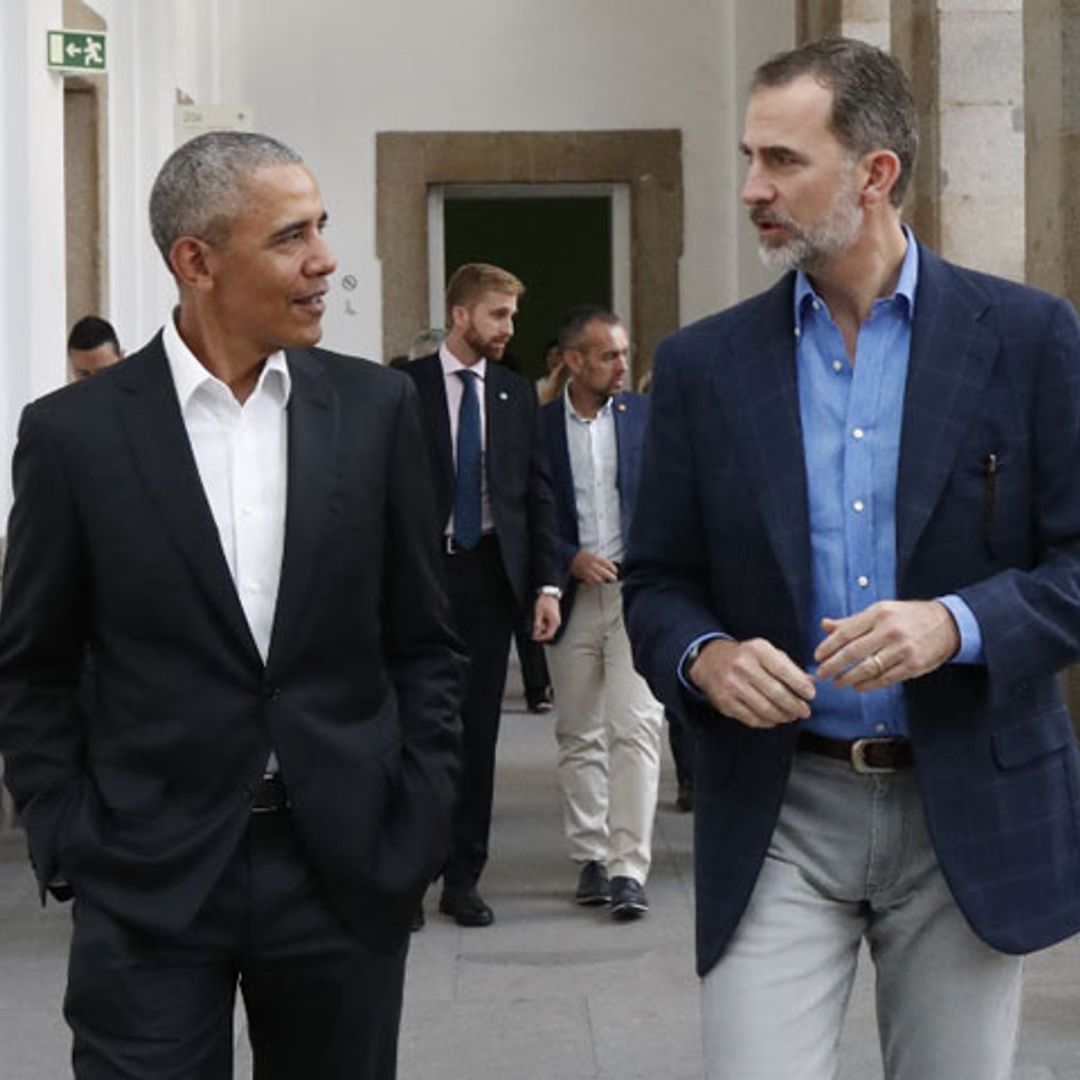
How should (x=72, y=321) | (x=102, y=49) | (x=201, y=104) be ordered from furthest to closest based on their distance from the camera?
1. (x=201, y=104)
2. (x=72, y=321)
3. (x=102, y=49)

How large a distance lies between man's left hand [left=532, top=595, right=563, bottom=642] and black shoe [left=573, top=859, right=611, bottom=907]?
2.39 ft

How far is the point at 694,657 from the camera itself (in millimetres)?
3855

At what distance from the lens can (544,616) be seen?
8.89 m

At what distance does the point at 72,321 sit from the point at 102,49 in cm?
220

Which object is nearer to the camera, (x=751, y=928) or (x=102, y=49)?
(x=751, y=928)

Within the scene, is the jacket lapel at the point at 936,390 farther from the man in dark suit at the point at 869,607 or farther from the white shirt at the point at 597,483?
→ the white shirt at the point at 597,483

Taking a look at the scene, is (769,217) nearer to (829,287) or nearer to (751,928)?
(829,287)

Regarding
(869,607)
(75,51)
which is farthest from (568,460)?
(869,607)

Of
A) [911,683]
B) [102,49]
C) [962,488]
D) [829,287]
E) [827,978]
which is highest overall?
[102,49]

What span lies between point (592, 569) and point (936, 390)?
5.26 m

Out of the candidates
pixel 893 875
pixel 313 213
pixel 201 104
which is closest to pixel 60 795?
pixel 313 213

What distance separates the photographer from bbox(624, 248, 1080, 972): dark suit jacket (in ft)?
12.4

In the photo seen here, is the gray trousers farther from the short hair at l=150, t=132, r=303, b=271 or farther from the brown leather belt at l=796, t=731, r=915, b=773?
the short hair at l=150, t=132, r=303, b=271

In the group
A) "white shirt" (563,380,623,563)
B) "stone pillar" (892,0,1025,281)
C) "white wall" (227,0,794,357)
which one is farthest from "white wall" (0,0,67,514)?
"white wall" (227,0,794,357)
